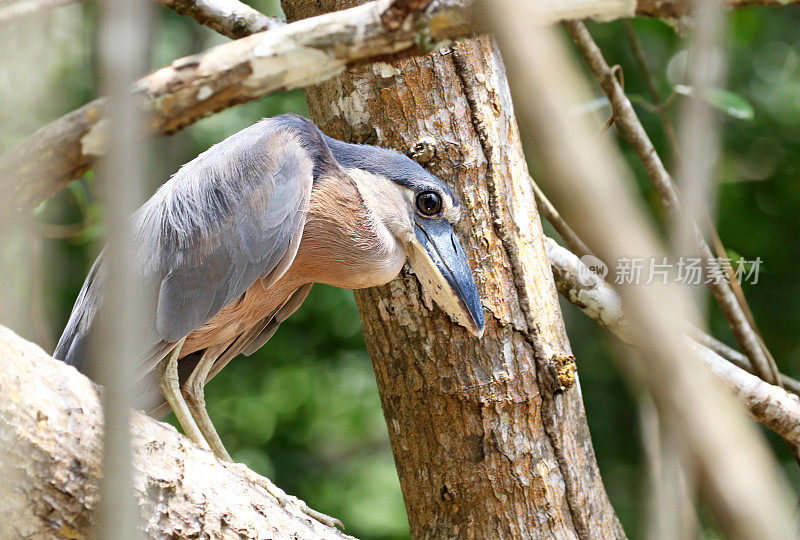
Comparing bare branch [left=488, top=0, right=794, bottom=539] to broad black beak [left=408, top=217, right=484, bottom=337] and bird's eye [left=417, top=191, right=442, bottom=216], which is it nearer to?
broad black beak [left=408, top=217, right=484, bottom=337]

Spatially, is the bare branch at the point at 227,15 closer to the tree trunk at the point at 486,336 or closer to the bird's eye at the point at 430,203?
the tree trunk at the point at 486,336

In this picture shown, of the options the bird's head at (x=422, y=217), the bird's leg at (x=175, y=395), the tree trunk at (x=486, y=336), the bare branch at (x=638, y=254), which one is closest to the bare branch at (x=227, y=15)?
the tree trunk at (x=486, y=336)

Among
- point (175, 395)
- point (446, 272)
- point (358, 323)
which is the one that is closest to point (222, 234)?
point (175, 395)

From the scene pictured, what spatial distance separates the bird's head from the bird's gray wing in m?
0.12

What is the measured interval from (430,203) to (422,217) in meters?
0.06

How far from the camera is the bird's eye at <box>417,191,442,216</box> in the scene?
1.97 m

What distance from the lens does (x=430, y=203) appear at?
198cm

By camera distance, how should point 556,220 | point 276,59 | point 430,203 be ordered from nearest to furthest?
point 276,59 → point 430,203 → point 556,220

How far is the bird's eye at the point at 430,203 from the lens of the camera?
1968 millimetres

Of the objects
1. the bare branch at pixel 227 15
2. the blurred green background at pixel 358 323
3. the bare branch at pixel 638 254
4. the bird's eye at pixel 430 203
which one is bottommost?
the blurred green background at pixel 358 323

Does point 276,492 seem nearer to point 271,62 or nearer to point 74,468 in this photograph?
point 74,468

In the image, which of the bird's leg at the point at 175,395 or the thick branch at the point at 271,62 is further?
the bird's leg at the point at 175,395

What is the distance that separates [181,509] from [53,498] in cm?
24

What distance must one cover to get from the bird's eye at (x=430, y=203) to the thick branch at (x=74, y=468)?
0.83 metres
